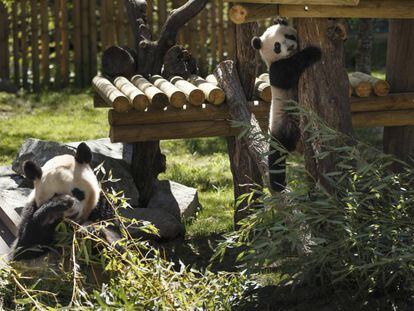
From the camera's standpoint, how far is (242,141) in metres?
5.79

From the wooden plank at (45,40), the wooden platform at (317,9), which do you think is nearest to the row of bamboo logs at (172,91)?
the wooden platform at (317,9)

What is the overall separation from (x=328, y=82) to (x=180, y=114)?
172 centimetres

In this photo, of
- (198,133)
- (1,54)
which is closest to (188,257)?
(198,133)

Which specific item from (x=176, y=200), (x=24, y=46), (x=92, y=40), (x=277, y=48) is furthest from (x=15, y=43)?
(x=277, y=48)

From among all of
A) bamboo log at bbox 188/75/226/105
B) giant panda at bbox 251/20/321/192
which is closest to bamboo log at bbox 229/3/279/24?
giant panda at bbox 251/20/321/192

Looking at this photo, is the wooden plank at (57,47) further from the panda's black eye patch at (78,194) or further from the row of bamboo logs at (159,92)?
the panda's black eye patch at (78,194)

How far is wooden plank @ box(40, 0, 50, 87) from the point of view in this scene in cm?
1017

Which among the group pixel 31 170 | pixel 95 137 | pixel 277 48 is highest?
pixel 277 48

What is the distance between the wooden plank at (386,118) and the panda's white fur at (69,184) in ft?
7.32

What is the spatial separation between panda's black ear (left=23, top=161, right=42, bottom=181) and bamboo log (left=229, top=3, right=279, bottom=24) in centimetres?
131

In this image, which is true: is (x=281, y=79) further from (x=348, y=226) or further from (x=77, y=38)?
(x=77, y=38)

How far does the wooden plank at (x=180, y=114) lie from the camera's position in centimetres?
570

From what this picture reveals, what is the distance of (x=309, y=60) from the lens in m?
4.31

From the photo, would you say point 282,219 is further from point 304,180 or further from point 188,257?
point 188,257
